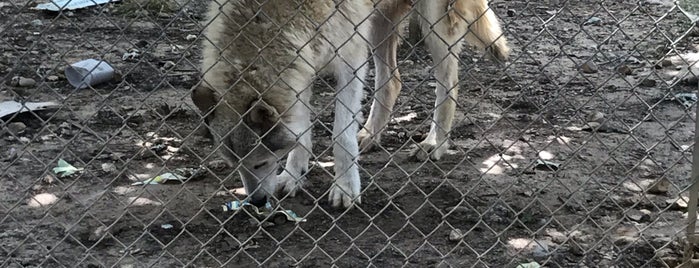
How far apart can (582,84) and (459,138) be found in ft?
6.09

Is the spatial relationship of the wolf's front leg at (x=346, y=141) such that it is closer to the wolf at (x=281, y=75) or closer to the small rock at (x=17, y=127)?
the wolf at (x=281, y=75)

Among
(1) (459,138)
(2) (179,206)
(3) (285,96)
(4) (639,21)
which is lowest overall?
(4) (639,21)

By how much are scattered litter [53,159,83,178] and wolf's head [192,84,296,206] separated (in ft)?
3.86

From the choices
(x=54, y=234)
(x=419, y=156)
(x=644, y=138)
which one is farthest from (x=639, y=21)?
(x=54, y=234)

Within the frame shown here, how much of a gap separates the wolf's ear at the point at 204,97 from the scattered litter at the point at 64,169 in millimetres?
1297

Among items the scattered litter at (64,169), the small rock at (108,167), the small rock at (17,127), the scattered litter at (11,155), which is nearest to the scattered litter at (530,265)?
the small rock at (108,167)

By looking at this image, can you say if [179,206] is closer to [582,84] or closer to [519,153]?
[519,153]

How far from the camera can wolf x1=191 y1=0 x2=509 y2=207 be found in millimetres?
3908

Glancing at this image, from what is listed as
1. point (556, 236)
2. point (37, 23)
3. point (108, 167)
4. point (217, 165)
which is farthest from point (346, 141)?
point (37, 23)

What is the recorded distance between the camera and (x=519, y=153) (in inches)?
213

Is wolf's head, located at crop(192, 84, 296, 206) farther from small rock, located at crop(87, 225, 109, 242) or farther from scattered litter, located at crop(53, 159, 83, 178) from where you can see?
scattered litter, located at crop(53, 159, 83, 178)

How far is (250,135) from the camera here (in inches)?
163

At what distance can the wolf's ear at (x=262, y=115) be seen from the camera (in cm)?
392

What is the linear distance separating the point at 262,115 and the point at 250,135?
19 centimetres
